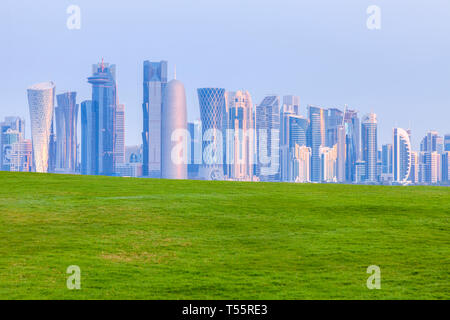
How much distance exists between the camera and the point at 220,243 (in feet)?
67.1

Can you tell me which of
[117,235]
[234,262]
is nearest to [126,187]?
[117,235]

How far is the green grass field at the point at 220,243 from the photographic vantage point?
15.9 m

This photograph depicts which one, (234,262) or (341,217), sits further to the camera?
(341,217)

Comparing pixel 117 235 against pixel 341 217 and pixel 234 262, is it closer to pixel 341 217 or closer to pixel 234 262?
pixel 234 262

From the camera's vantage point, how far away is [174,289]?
51.3 feet

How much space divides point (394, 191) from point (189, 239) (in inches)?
695

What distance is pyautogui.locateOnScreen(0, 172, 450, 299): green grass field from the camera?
15.9 m

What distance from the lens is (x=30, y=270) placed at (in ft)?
57.0

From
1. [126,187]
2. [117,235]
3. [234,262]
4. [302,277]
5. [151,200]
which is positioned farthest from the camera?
[126,187]

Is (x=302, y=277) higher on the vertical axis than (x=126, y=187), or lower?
lower
